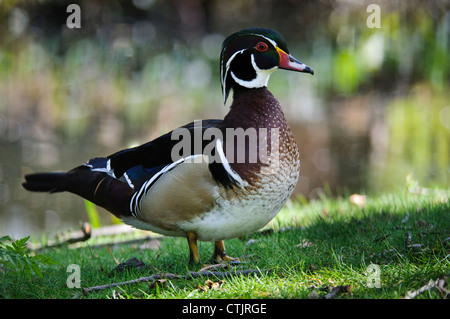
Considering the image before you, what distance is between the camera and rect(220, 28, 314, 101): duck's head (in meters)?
3.24

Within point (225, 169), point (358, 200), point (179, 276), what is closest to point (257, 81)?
point (225, 169)

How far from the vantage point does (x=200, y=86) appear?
11617mm

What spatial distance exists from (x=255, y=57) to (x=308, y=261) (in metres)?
1.20

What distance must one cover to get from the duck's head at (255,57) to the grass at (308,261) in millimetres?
1011

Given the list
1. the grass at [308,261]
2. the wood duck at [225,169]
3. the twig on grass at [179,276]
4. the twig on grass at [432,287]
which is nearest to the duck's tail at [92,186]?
the wood duck at [225,169]

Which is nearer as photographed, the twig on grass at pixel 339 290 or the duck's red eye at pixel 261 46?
the twig on grass at pixel 339 290

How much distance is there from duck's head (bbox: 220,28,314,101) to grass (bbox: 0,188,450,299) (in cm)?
101

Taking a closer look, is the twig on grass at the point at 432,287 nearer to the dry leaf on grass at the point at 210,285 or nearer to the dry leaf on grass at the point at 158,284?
the dry leaf on grass at the point at 210,285

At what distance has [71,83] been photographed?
38.2 feet

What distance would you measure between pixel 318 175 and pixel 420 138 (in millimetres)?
1964

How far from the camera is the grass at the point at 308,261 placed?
8.79 feet
